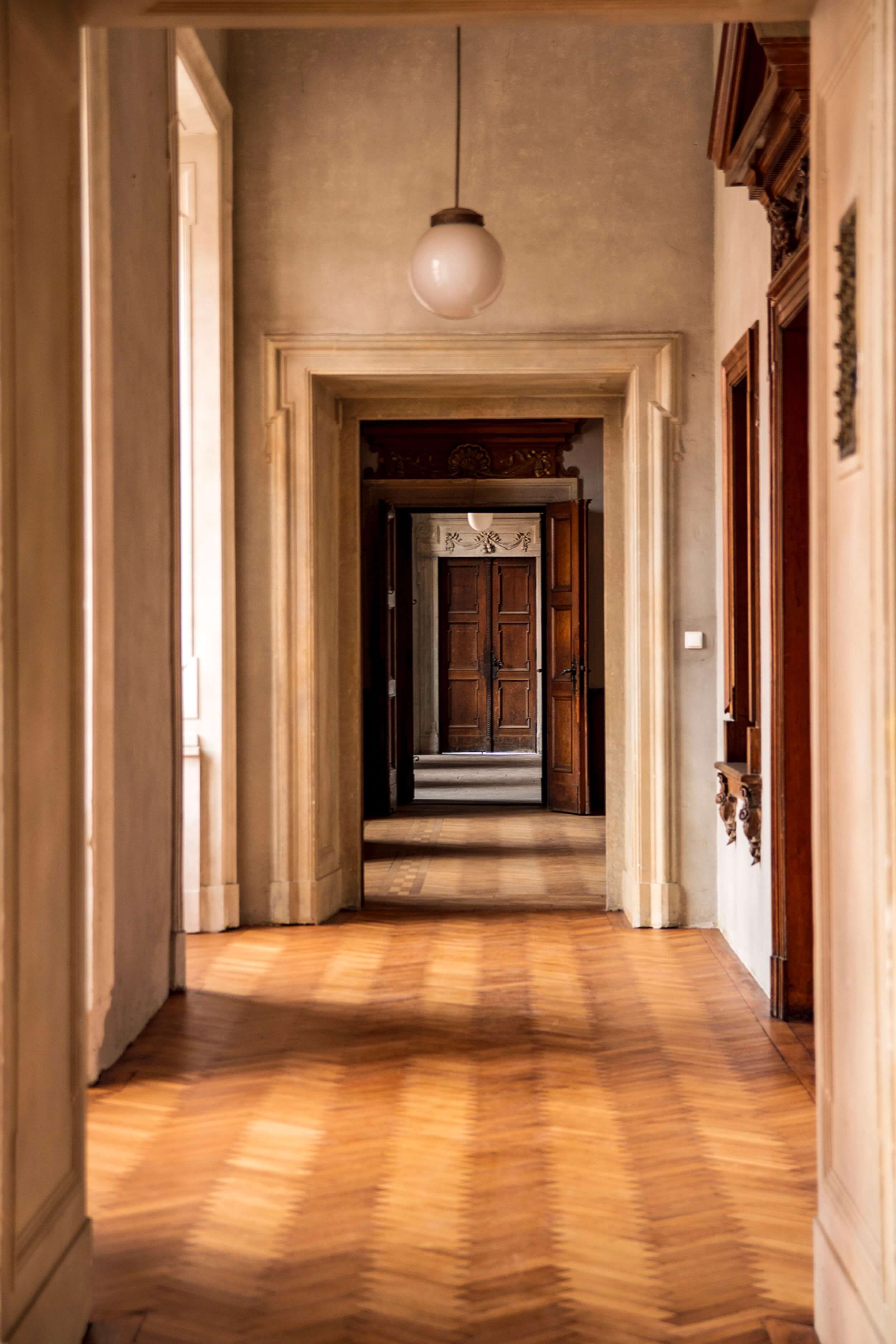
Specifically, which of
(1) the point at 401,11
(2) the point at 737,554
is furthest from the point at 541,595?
(1) the point at 401,11

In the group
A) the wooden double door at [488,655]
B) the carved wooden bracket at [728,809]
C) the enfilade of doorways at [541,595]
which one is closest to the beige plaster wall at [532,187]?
the carved wooden bracket at [728,809]

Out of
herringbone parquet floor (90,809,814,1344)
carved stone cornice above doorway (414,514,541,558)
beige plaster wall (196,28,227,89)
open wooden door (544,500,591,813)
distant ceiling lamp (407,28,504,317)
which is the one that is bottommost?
herringbone parquet floor (90,809,814,1344)

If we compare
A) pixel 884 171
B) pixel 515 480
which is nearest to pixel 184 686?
pixel 884 171

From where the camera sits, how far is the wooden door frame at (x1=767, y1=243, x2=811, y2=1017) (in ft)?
16.6

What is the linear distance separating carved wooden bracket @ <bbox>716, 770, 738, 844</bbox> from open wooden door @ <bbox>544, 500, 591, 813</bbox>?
538 cm

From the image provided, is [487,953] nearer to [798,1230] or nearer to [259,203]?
[798,1230]

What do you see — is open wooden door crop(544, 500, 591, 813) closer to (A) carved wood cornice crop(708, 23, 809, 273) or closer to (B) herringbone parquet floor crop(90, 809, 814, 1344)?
(B) herringbone parquet floor crop(90, 809, 814, 1344)

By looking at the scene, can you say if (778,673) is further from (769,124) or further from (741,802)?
(769,124)

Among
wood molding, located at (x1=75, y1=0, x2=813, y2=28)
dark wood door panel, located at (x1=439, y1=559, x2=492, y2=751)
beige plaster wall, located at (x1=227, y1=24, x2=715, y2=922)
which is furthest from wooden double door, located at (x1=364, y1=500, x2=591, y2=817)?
wood molding, located at (x1=75, y1=0, x2=813, y2=28)

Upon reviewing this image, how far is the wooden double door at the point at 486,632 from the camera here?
18484mm

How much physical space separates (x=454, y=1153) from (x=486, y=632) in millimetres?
14965

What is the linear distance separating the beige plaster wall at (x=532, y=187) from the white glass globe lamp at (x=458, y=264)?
53.5 inches

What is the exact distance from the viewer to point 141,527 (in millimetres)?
5109

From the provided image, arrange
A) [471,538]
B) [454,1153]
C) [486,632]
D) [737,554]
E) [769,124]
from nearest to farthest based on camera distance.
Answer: [454,1153], [769,124], [737,554], [471,538], [486,632]
